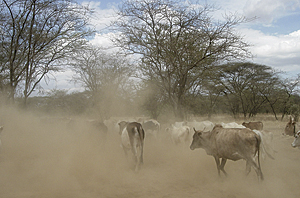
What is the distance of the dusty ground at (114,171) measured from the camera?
18.0 ft

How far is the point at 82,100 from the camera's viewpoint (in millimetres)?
25297

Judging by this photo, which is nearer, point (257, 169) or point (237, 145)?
point (257, 169)

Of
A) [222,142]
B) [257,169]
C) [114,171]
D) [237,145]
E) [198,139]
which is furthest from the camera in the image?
[198,139]

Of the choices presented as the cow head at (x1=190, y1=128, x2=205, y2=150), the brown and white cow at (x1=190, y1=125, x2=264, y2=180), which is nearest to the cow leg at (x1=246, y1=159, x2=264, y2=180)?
the brown and white cow at (x1=190, y1=125, x2=264, y2=180)

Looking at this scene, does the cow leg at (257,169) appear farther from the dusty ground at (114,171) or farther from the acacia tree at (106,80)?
the acacia tree at (106,80)

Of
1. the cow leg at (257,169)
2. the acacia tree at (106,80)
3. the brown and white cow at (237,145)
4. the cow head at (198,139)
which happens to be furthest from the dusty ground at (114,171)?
the acacia tree at (106,80)

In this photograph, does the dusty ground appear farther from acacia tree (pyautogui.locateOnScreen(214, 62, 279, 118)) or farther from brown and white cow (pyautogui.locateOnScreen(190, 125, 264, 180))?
acacia tree (pyautogui.locateOnScreen(214, 62, 279, 118))

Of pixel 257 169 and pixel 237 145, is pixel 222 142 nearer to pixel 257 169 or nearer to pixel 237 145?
pixel 237 145

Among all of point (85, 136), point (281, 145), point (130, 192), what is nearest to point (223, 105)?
point (281, 145)

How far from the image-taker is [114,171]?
7.11 metres

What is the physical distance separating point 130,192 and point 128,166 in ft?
7.07

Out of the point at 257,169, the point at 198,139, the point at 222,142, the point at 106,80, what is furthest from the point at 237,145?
the point at 106,80

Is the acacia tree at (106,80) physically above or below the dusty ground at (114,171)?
above

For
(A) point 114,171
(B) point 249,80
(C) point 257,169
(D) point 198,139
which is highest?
(B) point 249,80
